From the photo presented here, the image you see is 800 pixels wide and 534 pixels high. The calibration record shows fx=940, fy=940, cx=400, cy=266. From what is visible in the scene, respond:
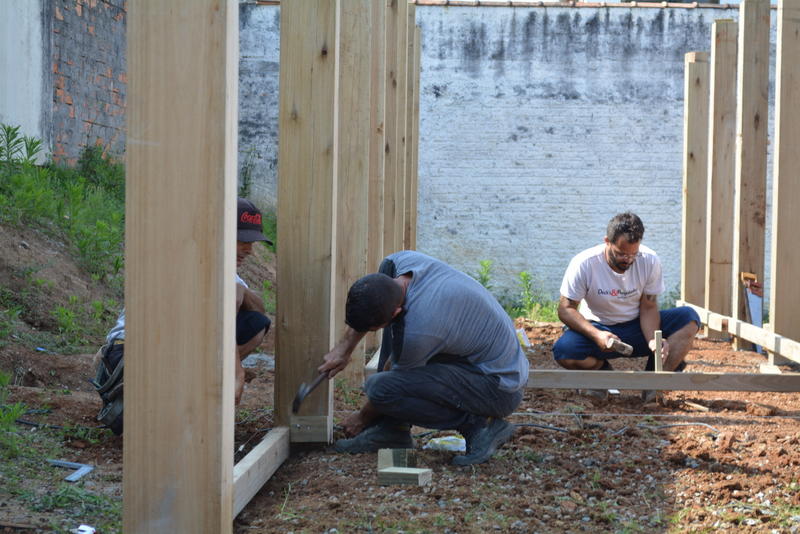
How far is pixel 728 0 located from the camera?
54.0ft

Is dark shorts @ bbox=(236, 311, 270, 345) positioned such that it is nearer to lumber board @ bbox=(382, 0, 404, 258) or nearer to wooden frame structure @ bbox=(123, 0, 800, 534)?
wooden frame structure @ bbox=(123, 0, 800, 534)

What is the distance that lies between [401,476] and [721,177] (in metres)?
6.42

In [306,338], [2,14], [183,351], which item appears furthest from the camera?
[2,14]

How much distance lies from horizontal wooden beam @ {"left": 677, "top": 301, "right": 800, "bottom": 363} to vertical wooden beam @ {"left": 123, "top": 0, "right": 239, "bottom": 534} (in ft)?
14.0

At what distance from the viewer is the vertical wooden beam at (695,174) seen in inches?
368

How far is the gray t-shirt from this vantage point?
387 centimetres

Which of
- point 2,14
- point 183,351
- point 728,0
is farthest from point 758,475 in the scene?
point 728,0

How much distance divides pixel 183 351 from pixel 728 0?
53.1 ft

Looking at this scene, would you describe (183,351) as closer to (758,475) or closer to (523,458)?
(523,458)

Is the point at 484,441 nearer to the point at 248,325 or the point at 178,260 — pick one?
the point at 248,325

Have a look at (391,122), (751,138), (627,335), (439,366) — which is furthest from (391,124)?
(439,366)

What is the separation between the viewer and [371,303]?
3.65 meters

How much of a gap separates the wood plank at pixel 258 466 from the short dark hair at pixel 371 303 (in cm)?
58

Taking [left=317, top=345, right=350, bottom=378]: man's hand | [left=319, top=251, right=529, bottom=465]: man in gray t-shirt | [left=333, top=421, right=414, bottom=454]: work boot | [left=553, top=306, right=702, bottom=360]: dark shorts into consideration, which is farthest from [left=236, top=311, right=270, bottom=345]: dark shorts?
[left=553, top=306, right=702, bottom=360]: dark shorts
